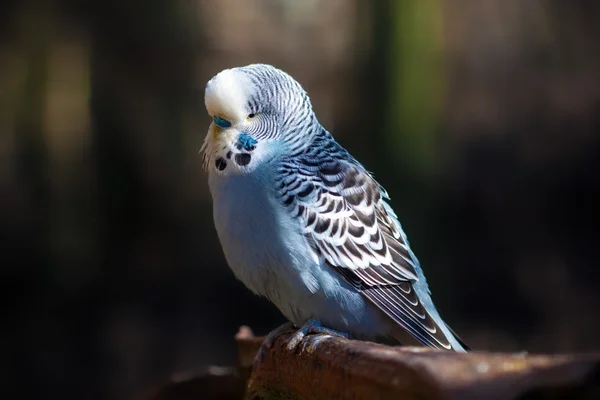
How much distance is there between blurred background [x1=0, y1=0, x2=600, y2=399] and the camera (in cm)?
807

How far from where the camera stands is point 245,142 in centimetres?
331

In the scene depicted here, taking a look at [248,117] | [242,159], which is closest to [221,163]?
[242,159]

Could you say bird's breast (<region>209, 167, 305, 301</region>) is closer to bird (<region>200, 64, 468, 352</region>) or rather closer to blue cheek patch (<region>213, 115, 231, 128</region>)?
bird (<region>200, 64, 468, 352</region>)

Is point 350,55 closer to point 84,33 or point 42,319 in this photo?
point 84,33

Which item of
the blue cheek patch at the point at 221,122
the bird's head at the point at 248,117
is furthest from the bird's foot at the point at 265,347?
the blue cheek patch at the point at 221,122

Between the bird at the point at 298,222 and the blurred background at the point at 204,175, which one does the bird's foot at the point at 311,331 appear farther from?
the blurred background at the point at 204,175

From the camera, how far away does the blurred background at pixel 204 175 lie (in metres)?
8.07

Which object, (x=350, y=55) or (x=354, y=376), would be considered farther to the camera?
(x=350, y=55)

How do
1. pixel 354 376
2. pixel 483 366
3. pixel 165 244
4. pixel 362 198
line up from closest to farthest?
1. pixel 483 366
2. pixel 354 376
3. pixel 362 198
4. pixel 165 244

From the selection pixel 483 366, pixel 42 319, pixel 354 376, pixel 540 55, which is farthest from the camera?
pixel 540 55

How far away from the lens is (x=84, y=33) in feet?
28.9

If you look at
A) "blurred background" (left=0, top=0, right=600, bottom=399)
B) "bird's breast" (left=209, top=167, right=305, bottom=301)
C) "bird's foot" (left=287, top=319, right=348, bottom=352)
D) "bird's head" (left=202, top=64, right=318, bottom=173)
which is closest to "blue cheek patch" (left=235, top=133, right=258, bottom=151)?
"bird's head" (left=202, top=64, right=318, bottom=173)

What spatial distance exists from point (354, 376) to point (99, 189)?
7296 millimetres

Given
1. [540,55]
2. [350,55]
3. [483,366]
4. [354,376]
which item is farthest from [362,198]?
[540,55]
